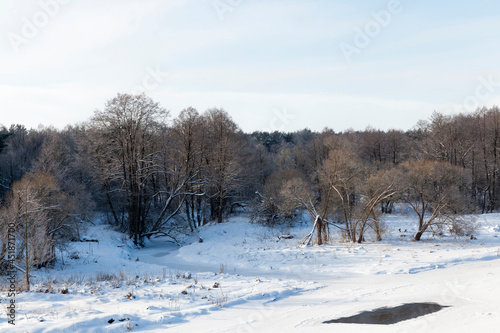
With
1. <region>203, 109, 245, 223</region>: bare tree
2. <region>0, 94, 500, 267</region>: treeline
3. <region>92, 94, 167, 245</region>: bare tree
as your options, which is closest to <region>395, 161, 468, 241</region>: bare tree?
<region>0, 94, 500, 267</region>: treeline

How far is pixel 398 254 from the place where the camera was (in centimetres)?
1975

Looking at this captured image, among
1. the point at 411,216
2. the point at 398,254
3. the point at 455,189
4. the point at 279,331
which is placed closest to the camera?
the point at 279,331

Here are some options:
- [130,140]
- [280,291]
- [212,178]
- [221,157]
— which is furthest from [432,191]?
[130,140]

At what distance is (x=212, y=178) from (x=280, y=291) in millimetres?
25715

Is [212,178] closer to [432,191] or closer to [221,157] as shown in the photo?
[221,157]

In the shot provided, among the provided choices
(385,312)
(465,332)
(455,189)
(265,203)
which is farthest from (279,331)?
(265,203)

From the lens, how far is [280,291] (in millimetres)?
12266

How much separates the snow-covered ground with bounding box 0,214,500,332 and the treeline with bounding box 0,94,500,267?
299cm

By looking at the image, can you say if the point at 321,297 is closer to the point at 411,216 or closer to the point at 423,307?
the point at 423,307

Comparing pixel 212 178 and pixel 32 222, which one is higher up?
pixel 212 178

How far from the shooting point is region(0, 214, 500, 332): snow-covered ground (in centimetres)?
898

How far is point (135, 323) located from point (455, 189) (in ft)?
73.8

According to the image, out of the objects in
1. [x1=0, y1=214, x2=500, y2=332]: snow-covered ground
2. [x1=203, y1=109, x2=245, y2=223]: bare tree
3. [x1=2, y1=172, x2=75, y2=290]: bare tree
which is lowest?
[x1=0, y1=214, x2=500, y2=332]: snow-covered ground

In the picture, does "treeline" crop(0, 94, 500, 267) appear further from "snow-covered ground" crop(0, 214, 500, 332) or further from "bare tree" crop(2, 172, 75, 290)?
"snow-covered ground" crop(0, 214, 500, 332)
